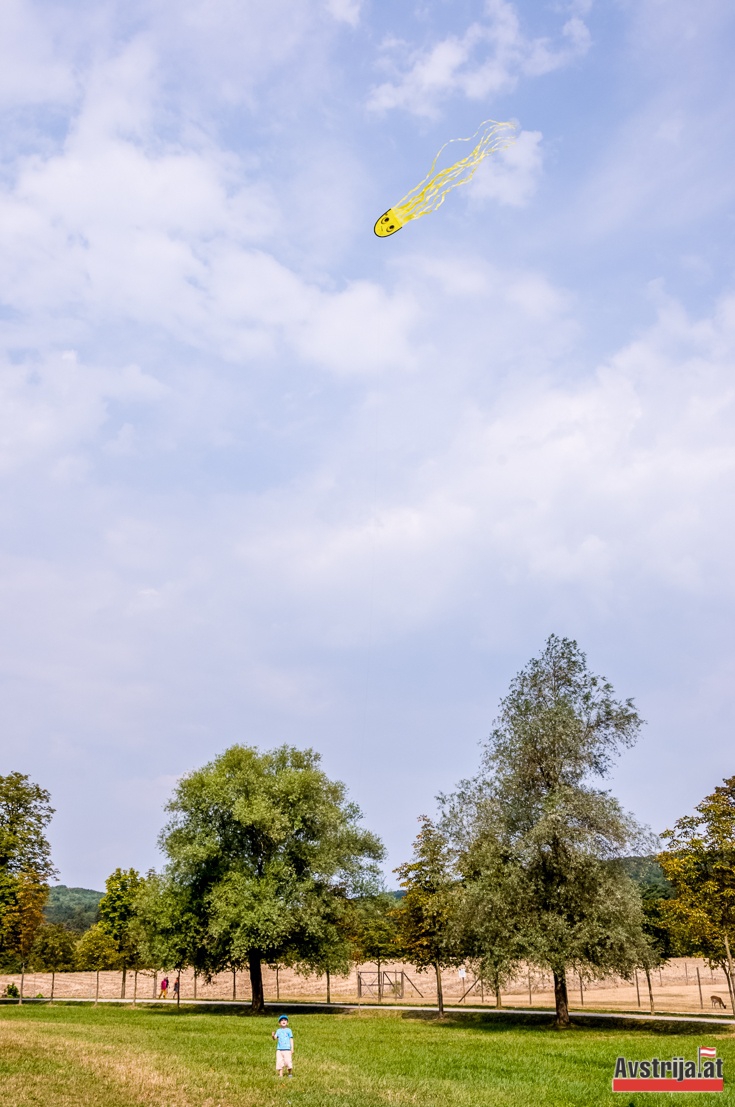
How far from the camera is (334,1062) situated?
27188mm

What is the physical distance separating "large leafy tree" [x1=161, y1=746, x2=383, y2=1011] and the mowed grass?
27.5ft

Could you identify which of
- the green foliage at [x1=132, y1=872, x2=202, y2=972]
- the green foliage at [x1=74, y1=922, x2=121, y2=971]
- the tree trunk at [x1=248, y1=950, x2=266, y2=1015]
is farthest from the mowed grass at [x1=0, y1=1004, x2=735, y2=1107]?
the green foliage at [x1=74, y1=922, x2=121, y2=971]

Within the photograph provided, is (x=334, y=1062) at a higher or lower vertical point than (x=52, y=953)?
higher

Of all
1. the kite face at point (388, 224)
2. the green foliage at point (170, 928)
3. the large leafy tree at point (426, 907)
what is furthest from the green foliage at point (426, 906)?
the kite face at point (388, 224)

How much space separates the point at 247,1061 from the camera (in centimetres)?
2655

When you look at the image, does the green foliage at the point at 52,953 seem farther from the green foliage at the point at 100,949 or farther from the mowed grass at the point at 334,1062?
the mowed grass at the point at 334,1062

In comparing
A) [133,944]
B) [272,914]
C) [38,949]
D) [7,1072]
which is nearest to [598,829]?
[272,914]

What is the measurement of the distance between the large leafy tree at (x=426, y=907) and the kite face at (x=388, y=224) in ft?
115

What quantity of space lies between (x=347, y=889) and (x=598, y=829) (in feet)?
69.9

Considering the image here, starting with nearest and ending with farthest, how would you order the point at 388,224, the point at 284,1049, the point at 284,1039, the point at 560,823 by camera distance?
the point at 284,1039 → the point at 284,1049 → the point at 388,224 → the point at 560,823

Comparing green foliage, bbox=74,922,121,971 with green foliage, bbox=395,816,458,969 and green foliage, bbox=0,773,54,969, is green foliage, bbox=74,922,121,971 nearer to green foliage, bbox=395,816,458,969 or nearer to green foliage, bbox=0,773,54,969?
green foliage, bbox=0,773,54,969

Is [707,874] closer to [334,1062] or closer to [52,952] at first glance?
[334,1062]

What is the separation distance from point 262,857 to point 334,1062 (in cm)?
2996

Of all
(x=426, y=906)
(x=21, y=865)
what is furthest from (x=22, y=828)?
(x=426, y=906)
